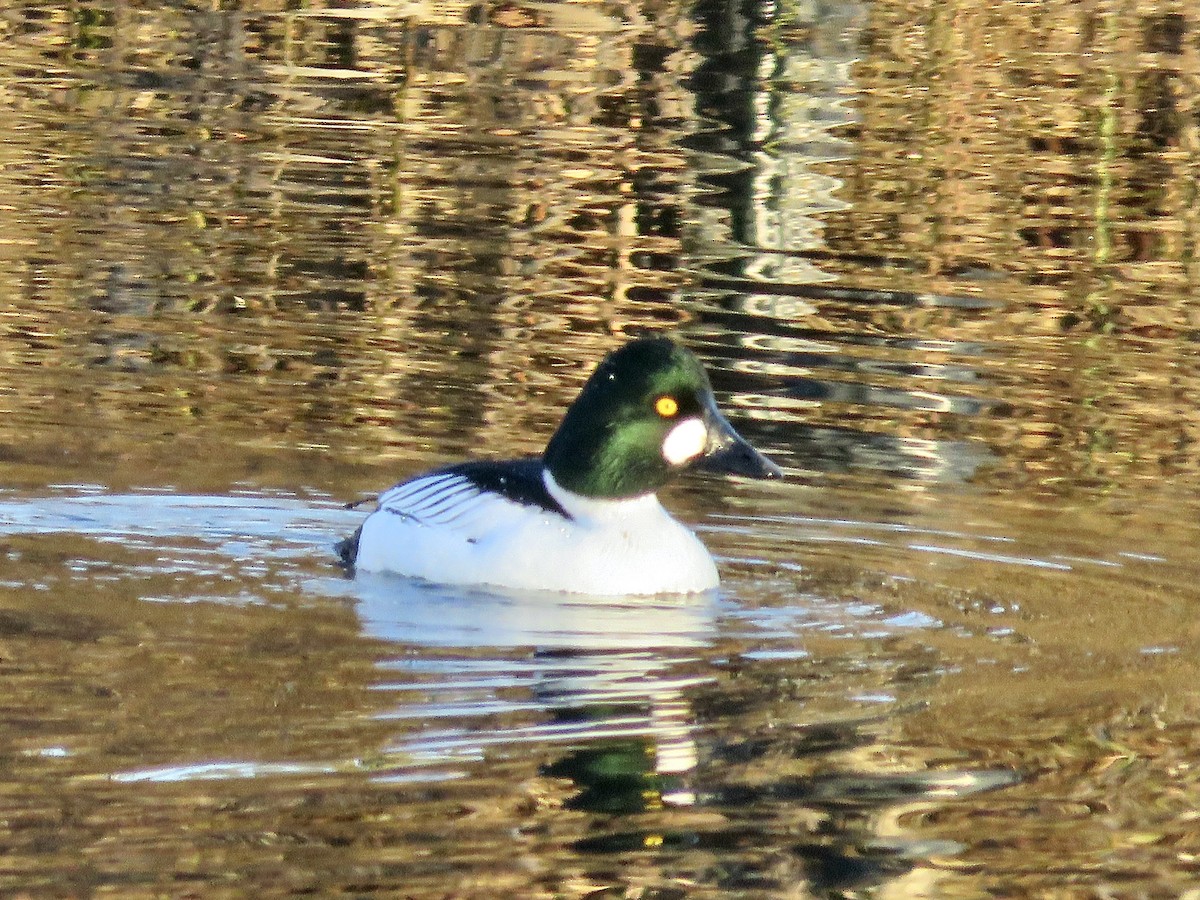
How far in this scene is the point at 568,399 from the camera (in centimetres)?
1126

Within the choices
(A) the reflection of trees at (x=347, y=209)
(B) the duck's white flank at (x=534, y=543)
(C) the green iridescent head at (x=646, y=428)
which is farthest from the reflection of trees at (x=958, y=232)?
(B) the duck's white flank at (x=534, y=543)

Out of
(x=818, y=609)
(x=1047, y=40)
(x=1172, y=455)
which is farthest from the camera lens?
(x=1047, y=40)

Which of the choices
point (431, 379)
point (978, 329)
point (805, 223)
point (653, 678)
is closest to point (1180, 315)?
point (978, 329)

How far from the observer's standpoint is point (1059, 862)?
224 inches

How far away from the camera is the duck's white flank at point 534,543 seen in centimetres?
827

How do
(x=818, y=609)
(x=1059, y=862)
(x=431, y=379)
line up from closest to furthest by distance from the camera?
(x=1059, y=862) → (x=818, y=609) → (x=431, y=379)

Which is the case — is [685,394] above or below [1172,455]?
above

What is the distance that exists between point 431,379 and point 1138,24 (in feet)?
39.4

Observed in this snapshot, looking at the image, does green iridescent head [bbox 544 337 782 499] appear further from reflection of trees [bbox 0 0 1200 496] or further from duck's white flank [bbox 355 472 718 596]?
reflection of trees [bbox 0 0 1200 496]

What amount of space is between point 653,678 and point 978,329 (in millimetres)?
6104

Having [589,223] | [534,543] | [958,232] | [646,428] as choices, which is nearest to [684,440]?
[646,428]

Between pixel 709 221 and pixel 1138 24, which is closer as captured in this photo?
pixel 709 221

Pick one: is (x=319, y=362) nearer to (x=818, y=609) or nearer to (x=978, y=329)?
(x=978, y=329)

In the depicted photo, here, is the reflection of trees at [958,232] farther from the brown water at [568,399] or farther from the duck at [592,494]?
the duck at [592,494]
